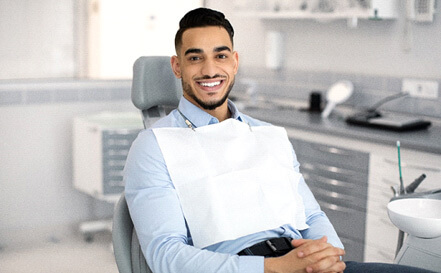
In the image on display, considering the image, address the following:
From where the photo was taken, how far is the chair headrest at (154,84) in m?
2.17

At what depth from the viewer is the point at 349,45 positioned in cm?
425

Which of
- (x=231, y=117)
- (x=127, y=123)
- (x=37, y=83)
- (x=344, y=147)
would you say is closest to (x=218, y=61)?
(x=231, y=117)

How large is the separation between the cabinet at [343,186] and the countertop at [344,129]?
101 mm

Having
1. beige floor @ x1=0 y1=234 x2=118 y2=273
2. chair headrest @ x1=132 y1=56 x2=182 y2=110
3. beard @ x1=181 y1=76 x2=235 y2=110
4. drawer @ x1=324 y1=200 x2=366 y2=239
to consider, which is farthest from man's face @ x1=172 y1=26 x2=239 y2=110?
beige floor @ x1=0 y1=234 x2=118 y2=273

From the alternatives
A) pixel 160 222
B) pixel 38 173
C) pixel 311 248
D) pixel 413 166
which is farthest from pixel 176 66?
pixel 38 173

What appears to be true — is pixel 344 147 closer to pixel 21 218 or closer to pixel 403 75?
pixel 403 75

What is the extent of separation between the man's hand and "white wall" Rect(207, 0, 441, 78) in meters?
2.29

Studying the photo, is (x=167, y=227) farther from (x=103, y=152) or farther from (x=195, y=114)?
(x=103, y=152)

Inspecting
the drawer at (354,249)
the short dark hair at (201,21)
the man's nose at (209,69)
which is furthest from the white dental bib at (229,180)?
the drawer at (354,249)

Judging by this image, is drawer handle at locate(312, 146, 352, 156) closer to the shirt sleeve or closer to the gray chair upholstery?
the gray chair upholstery

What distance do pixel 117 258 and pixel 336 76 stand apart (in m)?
2.77

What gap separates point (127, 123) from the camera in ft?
14.6

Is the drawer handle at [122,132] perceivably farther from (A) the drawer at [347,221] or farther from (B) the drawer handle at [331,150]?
(A) the drawer at [347,221]

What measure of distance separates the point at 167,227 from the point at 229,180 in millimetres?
241
